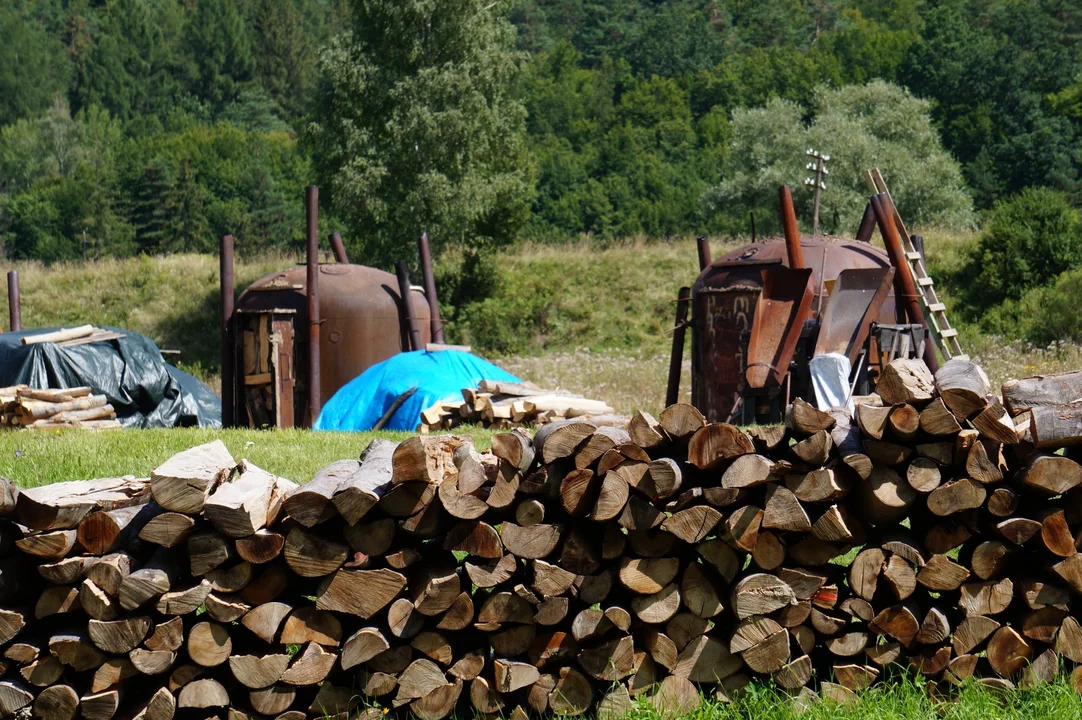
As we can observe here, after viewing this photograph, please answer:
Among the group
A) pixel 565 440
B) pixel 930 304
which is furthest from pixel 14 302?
pixel 565 440

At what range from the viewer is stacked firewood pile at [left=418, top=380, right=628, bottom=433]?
12.9 m

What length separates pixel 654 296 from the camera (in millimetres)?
30188

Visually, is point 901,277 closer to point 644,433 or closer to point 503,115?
point 644,433

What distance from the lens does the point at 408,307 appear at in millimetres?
16562

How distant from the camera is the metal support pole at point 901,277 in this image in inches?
518

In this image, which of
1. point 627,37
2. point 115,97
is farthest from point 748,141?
point 115,97

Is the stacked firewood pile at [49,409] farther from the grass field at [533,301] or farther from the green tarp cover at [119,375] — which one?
the grass field at [533,301]

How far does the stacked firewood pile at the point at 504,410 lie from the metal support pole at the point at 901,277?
12.8ft

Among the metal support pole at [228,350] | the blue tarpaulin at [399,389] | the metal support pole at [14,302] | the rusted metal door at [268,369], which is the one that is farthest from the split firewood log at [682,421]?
the metal support pole at [14,302]

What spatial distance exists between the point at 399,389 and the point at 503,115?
20677 millimetres

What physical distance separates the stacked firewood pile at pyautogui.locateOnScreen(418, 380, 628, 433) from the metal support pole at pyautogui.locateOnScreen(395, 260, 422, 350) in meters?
3.10

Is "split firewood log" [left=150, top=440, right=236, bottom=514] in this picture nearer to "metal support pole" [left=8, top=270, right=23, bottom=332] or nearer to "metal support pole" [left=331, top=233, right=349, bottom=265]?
"metal support pole" [left=331, top=233, right=349, bottom=265]

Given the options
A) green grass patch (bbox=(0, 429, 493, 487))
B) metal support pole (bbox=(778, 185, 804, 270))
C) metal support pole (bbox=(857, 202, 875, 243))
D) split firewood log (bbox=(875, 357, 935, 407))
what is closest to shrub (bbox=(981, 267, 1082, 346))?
metal support pole (bbox=(857, 202, 875, 243))

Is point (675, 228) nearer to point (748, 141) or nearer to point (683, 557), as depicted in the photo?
point (748, 141)
